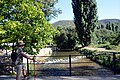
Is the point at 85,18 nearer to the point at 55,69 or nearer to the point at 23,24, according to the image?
the point at 55,69

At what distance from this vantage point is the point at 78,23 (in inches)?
2815

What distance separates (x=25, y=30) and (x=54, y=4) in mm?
28998

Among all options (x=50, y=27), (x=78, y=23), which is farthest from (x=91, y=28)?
(x=50, y=27)

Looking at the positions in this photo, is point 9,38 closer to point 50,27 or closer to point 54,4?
point 50,27

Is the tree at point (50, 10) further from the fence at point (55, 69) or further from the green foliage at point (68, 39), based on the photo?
the green foliage at point (68, 39)

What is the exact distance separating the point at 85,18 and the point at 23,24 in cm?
5602

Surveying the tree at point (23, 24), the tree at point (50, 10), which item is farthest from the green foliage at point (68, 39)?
the tree at point (23, 24)

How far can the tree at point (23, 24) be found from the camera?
15.7 m

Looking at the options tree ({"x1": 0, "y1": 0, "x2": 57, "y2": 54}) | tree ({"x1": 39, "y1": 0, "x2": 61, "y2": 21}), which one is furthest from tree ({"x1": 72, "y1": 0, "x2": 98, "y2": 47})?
tree ({"x1": 0, "y1": 0, "x2": 57, "y2": 54})

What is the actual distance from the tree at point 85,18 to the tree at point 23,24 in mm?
53741

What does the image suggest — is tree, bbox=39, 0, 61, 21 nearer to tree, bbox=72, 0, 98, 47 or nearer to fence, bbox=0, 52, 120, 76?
fence, bbox=0, 52, 120, 76

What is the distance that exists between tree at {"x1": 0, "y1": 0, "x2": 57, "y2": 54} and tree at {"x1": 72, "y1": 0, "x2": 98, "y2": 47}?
176ft

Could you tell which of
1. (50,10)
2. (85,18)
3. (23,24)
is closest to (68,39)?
(85,18)

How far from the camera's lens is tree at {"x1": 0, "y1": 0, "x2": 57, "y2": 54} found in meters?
15.7
